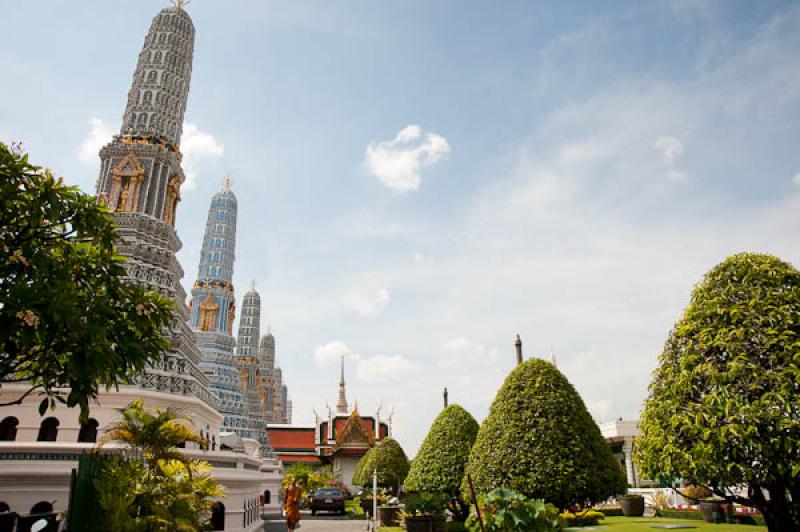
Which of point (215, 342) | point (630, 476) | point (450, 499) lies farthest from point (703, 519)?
point (215, 342)

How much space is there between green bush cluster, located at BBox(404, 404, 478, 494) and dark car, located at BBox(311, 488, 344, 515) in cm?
1356

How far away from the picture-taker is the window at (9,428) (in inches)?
720

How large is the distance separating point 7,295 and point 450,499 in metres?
17.2

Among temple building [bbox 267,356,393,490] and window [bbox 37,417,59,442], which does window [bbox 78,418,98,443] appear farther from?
temple building [bbox 267,356,393,490]

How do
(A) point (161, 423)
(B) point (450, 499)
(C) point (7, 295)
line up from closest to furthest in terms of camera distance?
(C) point (7, 295) → (A) point (161, 423) → (B) point (450, 499)

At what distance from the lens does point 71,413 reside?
1866cm

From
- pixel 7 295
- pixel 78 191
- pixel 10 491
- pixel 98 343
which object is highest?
pixel 78 191

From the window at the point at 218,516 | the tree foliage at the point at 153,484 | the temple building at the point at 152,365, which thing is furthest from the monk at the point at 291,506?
the tree foliage at the point at 153,484

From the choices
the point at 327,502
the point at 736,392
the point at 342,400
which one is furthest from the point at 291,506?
the point at 342,400

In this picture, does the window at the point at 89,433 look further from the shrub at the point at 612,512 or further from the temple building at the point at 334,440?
the temple building at the point at 334,440

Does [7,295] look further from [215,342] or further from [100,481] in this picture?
[215,342]

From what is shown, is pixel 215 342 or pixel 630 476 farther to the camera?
pixel 215 342

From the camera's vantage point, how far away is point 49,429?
18641mm

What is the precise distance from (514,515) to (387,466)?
31.0 meters
